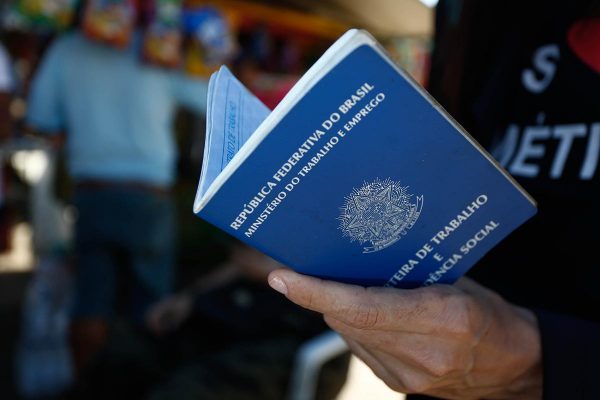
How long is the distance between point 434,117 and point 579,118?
28 centimetres

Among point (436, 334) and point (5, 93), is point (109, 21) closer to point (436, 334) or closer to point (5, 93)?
point (5, 93)

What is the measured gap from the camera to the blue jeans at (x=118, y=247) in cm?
227

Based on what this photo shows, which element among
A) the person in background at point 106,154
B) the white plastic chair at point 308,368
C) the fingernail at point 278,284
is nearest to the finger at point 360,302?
the fingernail at point 278,284

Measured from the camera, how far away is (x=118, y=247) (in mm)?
2342

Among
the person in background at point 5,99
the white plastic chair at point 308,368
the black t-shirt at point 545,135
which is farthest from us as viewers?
the person in background at point 5,99

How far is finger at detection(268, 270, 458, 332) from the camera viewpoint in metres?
0.46

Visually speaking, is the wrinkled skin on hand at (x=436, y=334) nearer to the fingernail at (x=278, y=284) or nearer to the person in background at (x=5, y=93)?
the fingernail at (x=278, y=284)

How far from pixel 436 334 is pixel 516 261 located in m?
0.24

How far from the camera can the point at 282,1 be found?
3594 millimetres

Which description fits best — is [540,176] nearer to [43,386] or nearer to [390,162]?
[390,162]

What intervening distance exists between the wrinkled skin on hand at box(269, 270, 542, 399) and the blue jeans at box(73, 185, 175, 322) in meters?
1.89


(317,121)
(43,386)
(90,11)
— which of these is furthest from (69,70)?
(317,121)

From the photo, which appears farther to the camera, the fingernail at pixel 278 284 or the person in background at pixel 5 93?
the person in background at pixel 5 93

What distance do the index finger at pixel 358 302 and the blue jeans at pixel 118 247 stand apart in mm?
1953
